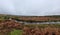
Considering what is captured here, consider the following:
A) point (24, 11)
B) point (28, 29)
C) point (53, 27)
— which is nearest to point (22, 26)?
point (28, 29)

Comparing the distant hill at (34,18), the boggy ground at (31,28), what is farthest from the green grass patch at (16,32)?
the distant hill at (34,18)

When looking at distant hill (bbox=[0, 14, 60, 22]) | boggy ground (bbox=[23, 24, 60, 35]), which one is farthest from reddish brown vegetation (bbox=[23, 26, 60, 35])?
distant hill (bbox=[0, 14, 60, 22])

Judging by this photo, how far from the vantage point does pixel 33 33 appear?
1.15 metres

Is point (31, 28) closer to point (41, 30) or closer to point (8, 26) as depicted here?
point (41, 30)

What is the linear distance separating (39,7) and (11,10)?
Result: 278 mm

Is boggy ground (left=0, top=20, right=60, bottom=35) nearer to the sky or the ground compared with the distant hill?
nearer to the ground

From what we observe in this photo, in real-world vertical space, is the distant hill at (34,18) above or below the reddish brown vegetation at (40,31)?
above

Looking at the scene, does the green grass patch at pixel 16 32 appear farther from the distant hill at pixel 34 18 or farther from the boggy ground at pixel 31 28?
the distant hill at pixel 34 18

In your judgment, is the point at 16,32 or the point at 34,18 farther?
the point at 34,18

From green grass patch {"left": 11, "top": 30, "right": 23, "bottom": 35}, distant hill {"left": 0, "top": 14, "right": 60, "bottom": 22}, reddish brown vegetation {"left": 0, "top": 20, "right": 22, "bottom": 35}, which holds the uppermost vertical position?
distant hill {"left": 0, "top": 14, "right": 60, "bottom": 22}

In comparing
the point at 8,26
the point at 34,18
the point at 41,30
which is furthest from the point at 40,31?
the point at 8,26

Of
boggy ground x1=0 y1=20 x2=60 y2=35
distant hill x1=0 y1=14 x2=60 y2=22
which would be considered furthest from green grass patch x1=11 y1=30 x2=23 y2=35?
distant hill x1=0 y1=14 x2=60 y2=22

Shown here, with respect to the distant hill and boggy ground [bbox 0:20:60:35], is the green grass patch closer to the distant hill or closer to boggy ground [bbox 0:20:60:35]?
boggy ground [bbox 0:20:60:35]

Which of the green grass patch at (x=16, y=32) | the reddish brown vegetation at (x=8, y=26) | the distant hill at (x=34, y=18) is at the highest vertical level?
the distant hill at (x=34, y=18)
